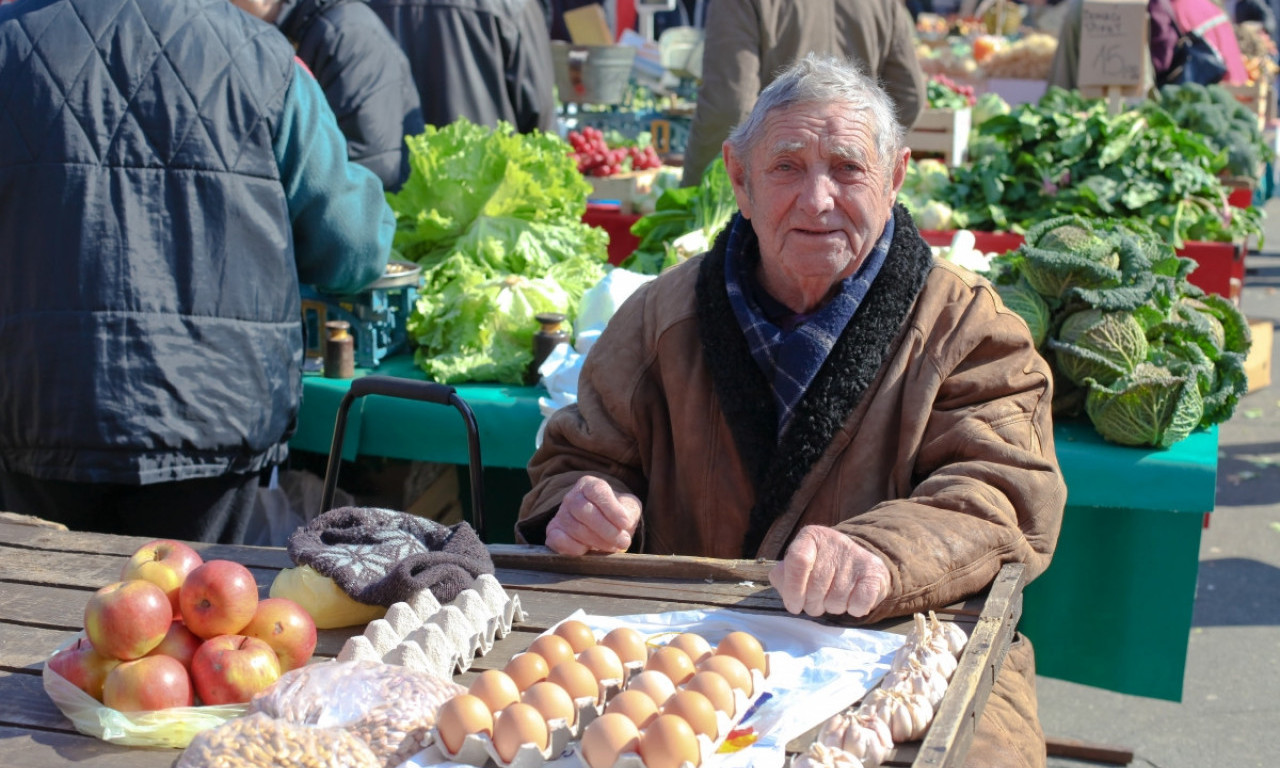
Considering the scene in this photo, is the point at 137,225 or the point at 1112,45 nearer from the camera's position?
the point at 137,225

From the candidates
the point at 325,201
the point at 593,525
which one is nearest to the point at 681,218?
the point at 325,201

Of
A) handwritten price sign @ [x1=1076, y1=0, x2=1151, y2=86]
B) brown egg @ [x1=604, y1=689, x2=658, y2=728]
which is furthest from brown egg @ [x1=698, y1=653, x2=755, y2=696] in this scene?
handwritten price sign @ [x1=1076, y1=0, x2=1151, y2=86]

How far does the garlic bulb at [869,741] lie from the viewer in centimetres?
145

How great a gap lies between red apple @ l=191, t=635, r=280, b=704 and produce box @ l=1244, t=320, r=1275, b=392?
→ 564 cm

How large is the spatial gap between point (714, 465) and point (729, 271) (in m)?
0.39

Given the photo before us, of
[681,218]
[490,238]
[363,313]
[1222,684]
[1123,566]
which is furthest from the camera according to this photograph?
[681,218]

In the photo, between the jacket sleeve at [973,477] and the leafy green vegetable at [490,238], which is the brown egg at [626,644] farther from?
the leafy green vegetable at [490,238]

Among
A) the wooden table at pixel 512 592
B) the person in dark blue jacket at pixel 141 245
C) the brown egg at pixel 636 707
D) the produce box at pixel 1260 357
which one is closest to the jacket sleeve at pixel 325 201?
the person in dark blue jacket at pixel 141 245

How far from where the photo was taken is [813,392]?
→ 231cm

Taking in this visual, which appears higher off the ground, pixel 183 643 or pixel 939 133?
pixel 183 643

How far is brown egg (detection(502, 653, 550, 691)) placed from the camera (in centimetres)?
158

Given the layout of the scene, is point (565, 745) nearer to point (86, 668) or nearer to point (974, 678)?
point (974, 678)

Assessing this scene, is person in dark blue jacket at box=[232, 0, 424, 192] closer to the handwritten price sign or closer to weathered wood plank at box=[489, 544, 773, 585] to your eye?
weathered wood plank at box=[489, 544, 773, 585]

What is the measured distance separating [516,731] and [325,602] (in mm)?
584
